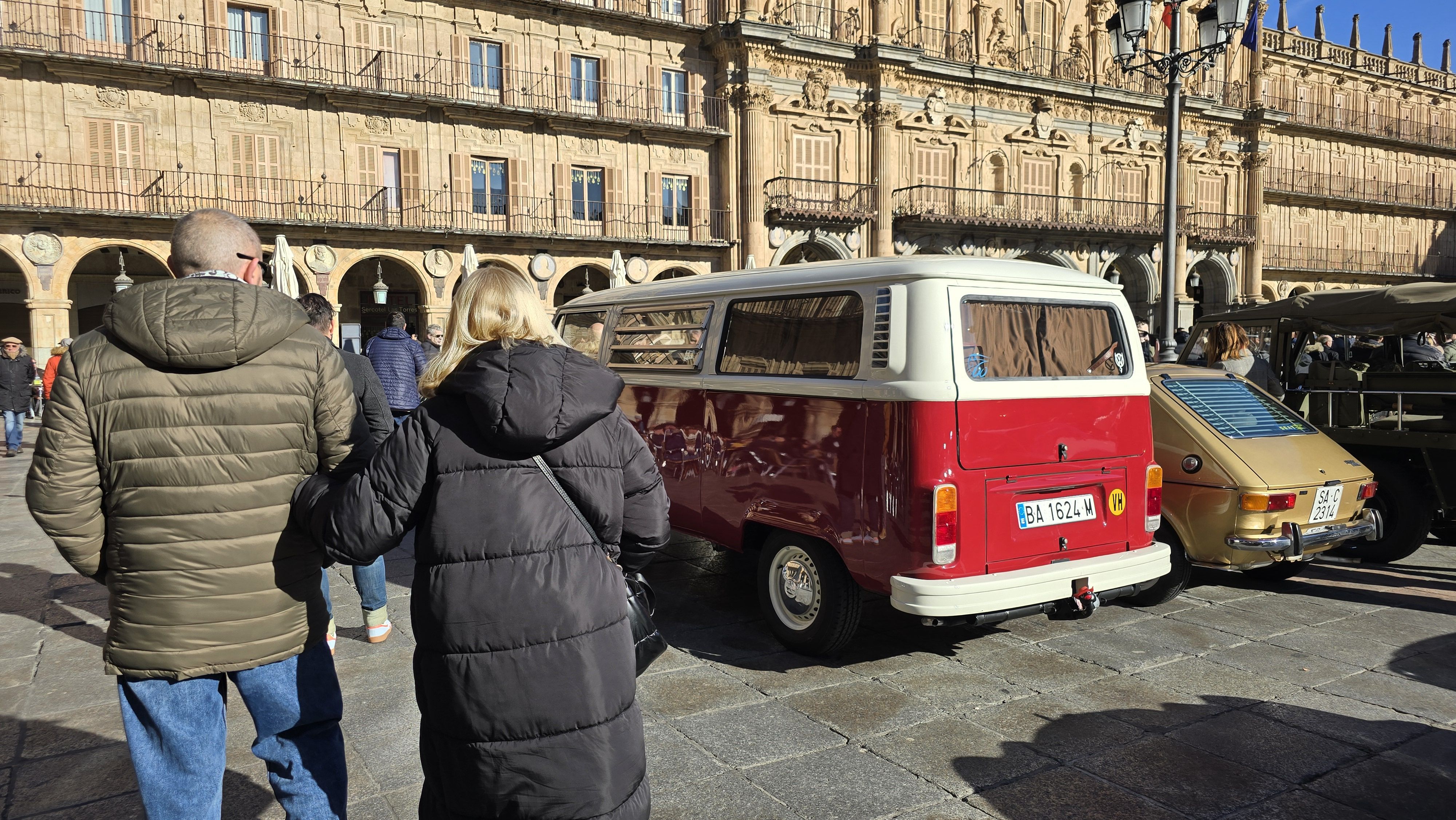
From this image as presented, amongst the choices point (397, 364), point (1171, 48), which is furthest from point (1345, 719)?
point (1171, 48)

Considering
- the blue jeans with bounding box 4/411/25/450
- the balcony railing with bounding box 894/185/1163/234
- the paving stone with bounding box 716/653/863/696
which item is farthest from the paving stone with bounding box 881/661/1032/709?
the balcony railing with bounding box 894/185/1163/234

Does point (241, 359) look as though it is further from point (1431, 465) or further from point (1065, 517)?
point (1431, 465)

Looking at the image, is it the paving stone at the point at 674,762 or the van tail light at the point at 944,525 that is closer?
the paving stone at the point at 674,762

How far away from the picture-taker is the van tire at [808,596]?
4.55 meters

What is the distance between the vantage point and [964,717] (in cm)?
394

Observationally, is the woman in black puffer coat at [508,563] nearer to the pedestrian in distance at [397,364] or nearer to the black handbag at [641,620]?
the black handbag at [641,620]

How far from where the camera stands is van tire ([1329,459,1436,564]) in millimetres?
6652

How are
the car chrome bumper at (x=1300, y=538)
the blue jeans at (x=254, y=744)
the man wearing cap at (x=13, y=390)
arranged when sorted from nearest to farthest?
1. the blue jeans at (x=254, y=744)
2. the car chrome bumper at (x=1300, y=538)
3. the man wearing cap at (x=13, y=390)

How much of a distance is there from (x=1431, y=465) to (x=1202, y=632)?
2.87 m

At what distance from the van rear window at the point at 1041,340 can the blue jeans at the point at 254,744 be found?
295 centimetres

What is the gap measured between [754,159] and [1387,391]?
21.4 metres

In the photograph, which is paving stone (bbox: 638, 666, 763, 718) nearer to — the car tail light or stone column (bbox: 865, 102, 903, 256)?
the car tail light

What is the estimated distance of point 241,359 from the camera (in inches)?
87.9

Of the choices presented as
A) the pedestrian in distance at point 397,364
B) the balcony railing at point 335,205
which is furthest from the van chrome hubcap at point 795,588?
the balcony railing at point 335,205
